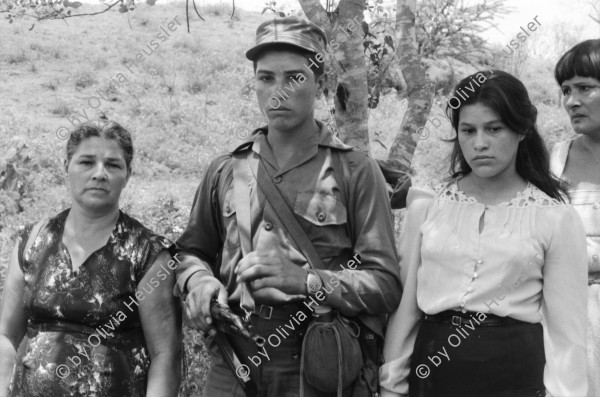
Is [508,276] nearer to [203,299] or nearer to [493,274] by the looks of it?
[493,274]

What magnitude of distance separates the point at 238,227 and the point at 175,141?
1012 cm

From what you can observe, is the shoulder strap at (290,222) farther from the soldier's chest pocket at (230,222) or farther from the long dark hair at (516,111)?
the long dark hair at (516,111)

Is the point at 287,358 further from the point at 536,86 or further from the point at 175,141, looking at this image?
the point at 536,86

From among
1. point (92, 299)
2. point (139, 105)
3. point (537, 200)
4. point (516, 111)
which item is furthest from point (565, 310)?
point (139, 105)

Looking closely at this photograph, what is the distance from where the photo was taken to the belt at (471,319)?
95.7 inches

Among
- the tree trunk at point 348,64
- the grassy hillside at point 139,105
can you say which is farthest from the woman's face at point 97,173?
the grassy hillside at point 139,105

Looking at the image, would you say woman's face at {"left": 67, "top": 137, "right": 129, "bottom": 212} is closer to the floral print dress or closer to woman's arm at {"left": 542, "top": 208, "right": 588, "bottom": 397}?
the floral print dress

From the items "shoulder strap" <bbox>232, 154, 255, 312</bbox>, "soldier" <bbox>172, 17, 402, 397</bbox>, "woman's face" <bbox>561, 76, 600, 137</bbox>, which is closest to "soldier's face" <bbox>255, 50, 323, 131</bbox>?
"soldier" <bbox>172, 17, 402, 397</bbox>

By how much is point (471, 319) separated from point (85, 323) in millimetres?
1434

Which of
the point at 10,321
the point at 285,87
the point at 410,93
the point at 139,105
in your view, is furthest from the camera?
the point at 139,105

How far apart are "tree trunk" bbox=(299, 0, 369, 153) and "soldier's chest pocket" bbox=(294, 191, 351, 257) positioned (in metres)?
1.20

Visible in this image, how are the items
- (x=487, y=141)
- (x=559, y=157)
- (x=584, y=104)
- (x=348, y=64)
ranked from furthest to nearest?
(x=348, y=64)
(x=559, y=157)
(x=584, y=104)
(x=487, y=141)

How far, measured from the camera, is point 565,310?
2.39 m

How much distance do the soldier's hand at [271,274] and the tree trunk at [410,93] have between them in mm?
1598
